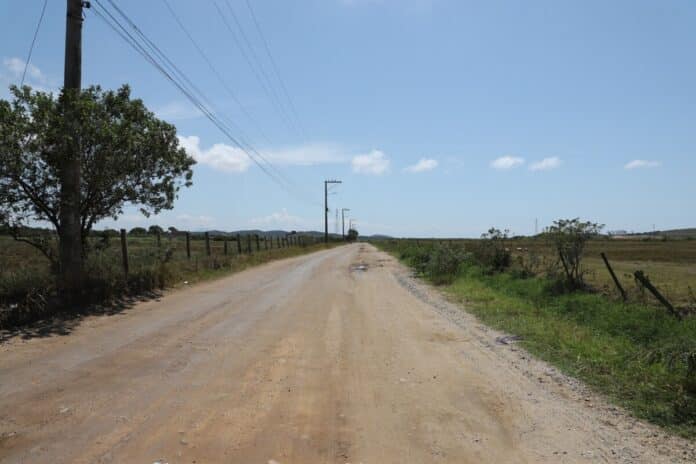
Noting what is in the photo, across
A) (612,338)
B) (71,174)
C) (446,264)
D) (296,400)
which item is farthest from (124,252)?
(612,338)

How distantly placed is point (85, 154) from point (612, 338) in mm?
12280

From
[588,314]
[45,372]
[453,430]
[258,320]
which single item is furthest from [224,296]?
[453,430]

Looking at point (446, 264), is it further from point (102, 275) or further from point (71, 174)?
point (71, 174)

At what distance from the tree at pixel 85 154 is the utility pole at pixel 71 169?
0.17ft

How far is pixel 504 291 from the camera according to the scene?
14.6 meters

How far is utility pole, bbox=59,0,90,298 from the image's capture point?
37.4 ft

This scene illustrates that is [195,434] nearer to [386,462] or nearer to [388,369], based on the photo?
[386,462]

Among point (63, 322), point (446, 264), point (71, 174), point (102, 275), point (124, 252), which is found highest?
point (71, 174)

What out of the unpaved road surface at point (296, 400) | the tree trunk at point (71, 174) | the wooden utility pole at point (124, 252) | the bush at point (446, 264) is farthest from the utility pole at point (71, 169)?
the bush at point (446, 264)

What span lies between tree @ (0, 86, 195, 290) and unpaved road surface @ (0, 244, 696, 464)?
4.26 metres

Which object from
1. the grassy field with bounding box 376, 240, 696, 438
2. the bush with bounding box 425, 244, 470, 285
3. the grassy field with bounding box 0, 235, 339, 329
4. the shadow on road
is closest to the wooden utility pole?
the grassy field with bounding box 0, 235, 339, 329

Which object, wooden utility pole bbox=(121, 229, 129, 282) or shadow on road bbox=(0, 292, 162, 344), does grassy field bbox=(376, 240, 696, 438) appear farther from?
wooden utility pole bbox=(121, 229, 129, 282)

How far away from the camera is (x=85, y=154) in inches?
486

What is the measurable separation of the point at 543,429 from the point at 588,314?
21.2 ft
